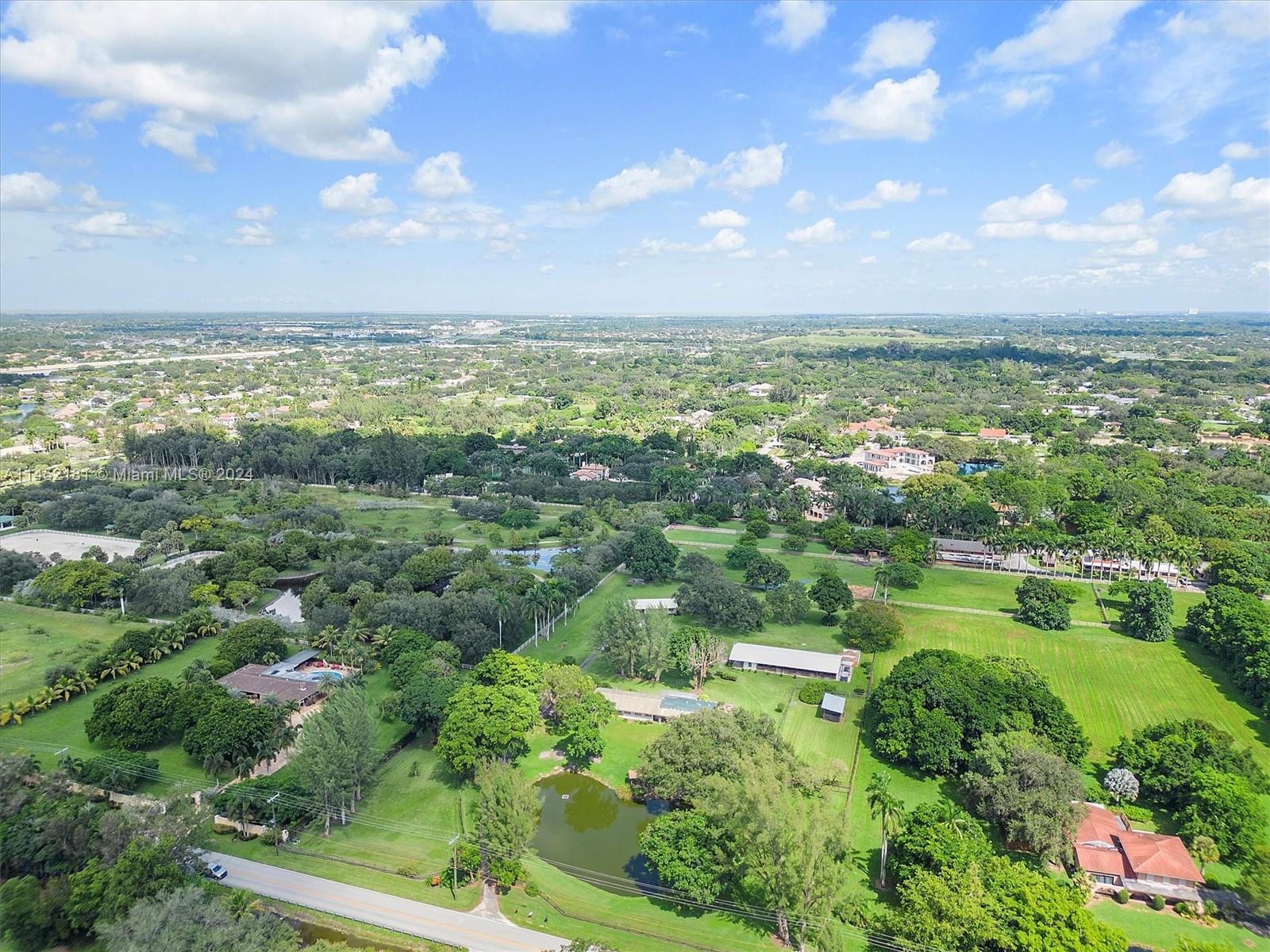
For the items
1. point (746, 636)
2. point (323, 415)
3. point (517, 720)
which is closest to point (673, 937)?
point (517, 720)

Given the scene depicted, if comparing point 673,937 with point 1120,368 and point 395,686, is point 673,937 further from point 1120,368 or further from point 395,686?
point 1120,368

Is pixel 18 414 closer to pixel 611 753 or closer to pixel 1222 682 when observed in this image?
pixel 611 753

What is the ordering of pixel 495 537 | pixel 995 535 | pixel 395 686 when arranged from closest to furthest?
pixel 395 686
pixel 995 535
pixel 495 537

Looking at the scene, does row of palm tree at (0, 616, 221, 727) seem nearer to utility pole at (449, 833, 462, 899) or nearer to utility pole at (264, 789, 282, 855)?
utility pole at (264, 789, 282, 855)

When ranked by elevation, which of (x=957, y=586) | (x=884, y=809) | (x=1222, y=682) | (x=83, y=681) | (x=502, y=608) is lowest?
(x=957, y=586)

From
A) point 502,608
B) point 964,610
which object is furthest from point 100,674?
point 964,610

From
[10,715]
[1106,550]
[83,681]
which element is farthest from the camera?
[1106,550]

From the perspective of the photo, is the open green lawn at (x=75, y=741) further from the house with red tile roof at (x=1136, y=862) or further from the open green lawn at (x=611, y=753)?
the house with red tile roof at (x=1136, y=862)
